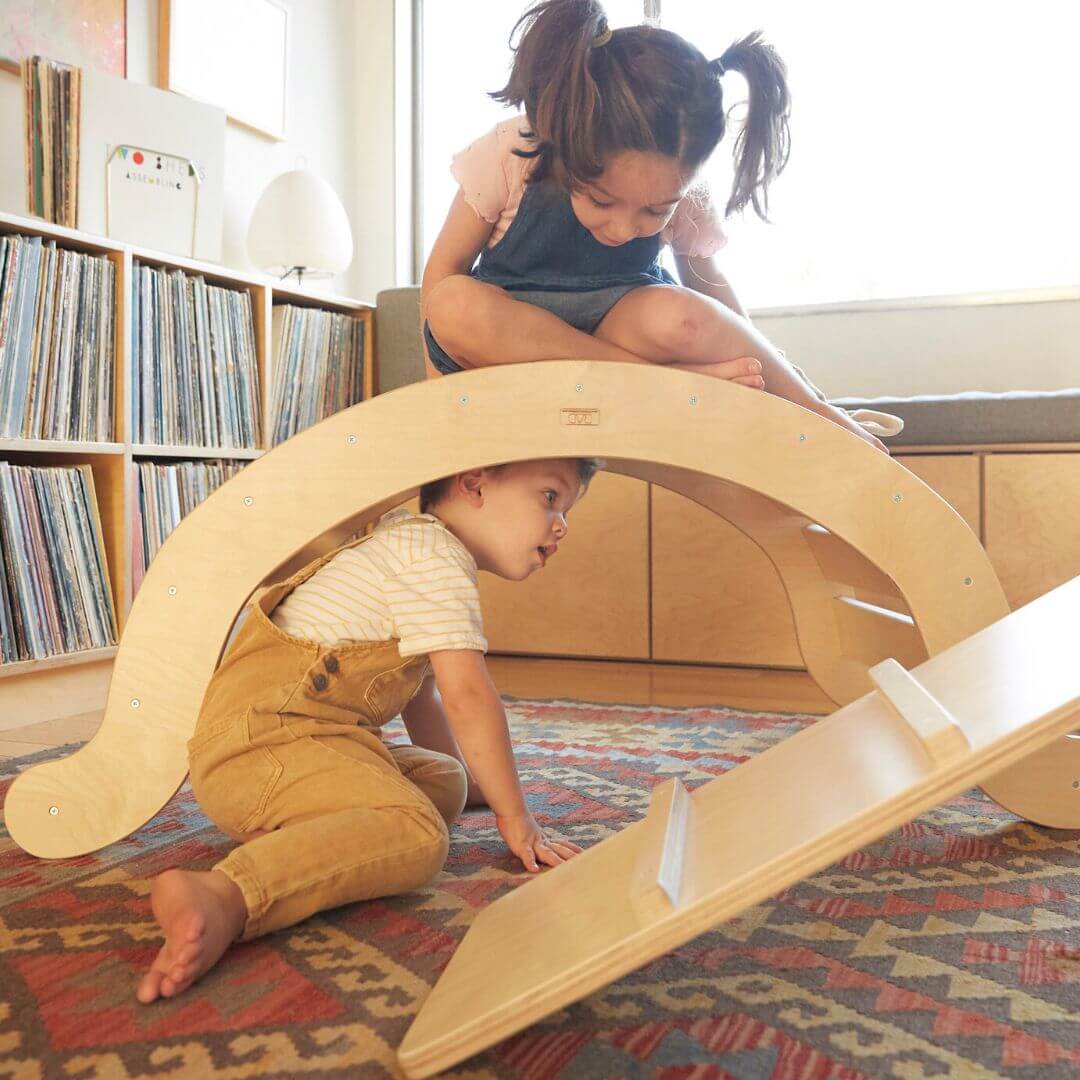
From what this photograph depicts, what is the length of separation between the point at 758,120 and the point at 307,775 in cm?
80

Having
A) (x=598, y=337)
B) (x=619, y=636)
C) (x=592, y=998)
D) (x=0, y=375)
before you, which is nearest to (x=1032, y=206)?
(x=619, y=636)

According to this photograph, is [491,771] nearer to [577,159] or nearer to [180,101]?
[577,159]

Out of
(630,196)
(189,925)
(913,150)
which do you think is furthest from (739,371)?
(913,150)

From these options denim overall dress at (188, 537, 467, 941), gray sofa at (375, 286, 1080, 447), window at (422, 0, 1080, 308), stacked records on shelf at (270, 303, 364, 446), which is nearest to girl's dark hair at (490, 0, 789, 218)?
denim overall dress at (188, 537, 467, 941)

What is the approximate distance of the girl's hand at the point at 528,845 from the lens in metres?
0.95

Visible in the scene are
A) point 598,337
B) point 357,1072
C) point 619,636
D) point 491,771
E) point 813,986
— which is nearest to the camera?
point 357,1072

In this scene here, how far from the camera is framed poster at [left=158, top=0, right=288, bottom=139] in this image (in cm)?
267

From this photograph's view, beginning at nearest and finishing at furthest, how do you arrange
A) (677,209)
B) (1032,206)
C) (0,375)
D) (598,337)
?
1. (598,337)
2. (677,209)
3. (0,375)
4. (1032,206)

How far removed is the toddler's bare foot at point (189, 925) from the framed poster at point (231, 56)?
2475 mm

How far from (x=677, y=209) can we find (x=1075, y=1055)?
3.14ft

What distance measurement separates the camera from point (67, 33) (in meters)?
2.32

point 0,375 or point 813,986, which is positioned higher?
point 0,375

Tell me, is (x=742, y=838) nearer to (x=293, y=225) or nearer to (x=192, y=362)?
(x=192, y=362)

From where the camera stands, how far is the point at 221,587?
3.36 ft
